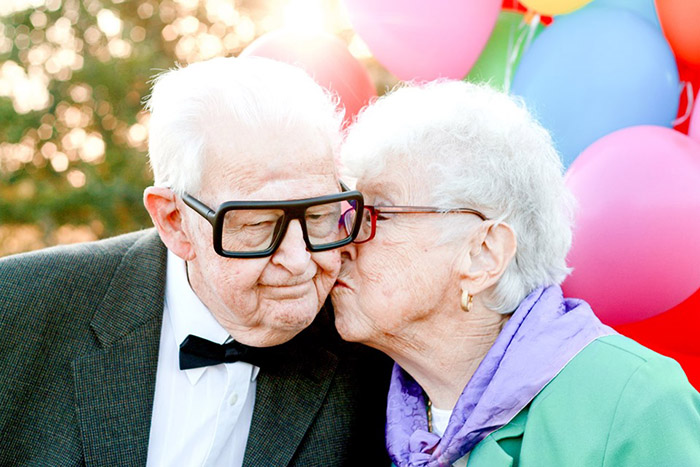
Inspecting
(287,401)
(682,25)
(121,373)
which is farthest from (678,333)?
(121,373)

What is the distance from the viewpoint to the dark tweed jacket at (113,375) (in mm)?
2096

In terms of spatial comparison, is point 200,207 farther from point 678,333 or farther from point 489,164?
point 678,333

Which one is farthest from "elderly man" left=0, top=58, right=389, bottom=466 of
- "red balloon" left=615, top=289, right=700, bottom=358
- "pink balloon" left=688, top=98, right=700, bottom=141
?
"pink balloon" left=688, top=98, right=700, bottom=141

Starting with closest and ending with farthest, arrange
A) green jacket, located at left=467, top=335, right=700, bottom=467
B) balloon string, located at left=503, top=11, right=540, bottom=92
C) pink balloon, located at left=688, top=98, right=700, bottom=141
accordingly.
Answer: green jacket, located at left=467, top=335, right=700, bottom=467 < pink balloon, located at left=688, top=98, right=700, bottom=141 < balloon string, located at left=503, top=11, right=540, bottom=92

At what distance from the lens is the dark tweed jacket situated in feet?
6.88

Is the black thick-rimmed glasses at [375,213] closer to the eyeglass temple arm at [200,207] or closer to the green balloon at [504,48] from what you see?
the eyeglass temple arm at [200,207]

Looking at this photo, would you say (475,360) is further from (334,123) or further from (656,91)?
(656,91)

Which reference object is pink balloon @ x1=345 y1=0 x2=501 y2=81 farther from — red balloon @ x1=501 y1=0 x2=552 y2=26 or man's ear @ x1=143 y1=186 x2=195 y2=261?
man's ear @ x1=143 y1=186 x2=195 y2=261

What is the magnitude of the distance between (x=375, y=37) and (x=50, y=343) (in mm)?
1601

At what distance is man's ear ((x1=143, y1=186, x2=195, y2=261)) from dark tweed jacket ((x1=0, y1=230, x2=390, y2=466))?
0.25 m

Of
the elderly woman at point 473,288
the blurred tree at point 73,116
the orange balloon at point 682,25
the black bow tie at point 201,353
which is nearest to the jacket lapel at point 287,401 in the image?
the black bow tie at point 201,353

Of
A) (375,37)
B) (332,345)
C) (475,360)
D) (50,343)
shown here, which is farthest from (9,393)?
(375,37)

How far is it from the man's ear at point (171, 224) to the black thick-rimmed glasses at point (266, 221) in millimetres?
120

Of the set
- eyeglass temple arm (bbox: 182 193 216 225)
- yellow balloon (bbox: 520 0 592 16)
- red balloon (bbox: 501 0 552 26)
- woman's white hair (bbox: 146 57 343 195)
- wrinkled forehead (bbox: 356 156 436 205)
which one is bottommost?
eyeglass temple arm (bbox: 182 193 216 225)
